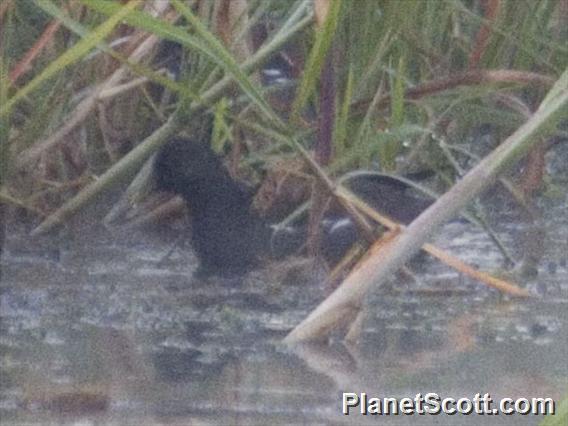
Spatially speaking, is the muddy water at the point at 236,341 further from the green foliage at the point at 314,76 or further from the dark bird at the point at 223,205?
the green foliage at the point at 314,76

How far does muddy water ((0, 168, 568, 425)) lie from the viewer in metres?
1.64

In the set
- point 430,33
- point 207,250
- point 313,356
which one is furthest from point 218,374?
point 430,33

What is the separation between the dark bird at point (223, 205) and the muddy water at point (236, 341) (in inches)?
1.9

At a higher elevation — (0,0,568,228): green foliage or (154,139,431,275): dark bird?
(0,0,568,228): green foliage

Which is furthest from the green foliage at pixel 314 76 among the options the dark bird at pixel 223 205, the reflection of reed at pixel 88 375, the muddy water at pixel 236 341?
the reflection of reed at pixel 88 375

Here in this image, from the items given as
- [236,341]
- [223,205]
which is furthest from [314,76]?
[223,205]

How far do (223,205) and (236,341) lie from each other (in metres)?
0.44

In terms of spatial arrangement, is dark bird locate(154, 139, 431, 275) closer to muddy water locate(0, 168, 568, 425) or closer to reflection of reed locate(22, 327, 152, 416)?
muddy water locate(0, 168, 568, 425)

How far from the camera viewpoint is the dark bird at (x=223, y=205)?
225 cm

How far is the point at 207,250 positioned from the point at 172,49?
674 mm

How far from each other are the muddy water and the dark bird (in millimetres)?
47

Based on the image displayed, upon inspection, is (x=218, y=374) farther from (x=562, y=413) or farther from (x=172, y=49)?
(x=172, y=49)

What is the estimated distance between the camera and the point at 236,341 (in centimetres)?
187

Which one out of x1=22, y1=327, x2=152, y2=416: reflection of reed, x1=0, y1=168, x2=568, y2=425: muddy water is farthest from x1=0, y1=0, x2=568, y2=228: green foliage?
x1=22, y1=327, x2=152, y2=416: reflection of reed
